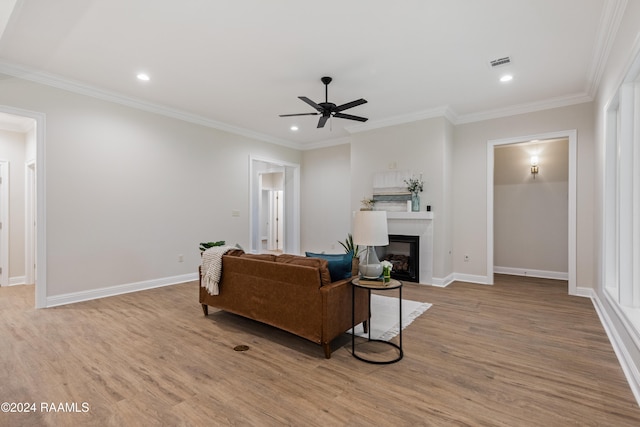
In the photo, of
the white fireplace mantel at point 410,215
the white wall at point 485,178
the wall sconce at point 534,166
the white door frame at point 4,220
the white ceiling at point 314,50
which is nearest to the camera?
the white ceiling at point 314,50

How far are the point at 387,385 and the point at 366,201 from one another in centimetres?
417

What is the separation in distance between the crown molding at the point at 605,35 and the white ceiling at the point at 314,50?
16 mm

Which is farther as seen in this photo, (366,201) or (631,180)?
(366,201)

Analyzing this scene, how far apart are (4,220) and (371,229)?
615 cm

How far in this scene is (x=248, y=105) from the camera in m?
5.13

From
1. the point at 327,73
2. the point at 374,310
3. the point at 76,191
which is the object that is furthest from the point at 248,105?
the point at 374,310

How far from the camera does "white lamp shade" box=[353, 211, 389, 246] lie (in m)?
2.68

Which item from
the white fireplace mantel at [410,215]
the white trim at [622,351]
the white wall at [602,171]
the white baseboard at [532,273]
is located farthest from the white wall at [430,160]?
the white trim at [622,351]

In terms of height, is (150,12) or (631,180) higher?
(150,12)

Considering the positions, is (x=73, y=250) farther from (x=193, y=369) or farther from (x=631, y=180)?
(x=631, y=180)

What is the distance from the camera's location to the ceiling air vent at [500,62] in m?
3.57

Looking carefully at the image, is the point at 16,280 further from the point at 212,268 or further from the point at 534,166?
the point at 534,166

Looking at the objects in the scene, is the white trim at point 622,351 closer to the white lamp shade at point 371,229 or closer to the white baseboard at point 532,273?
the white lamp shade at point 371,229

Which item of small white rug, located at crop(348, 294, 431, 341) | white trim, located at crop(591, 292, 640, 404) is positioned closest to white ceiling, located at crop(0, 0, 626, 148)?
white trim, located at crop(591, 292, 640, 404)
